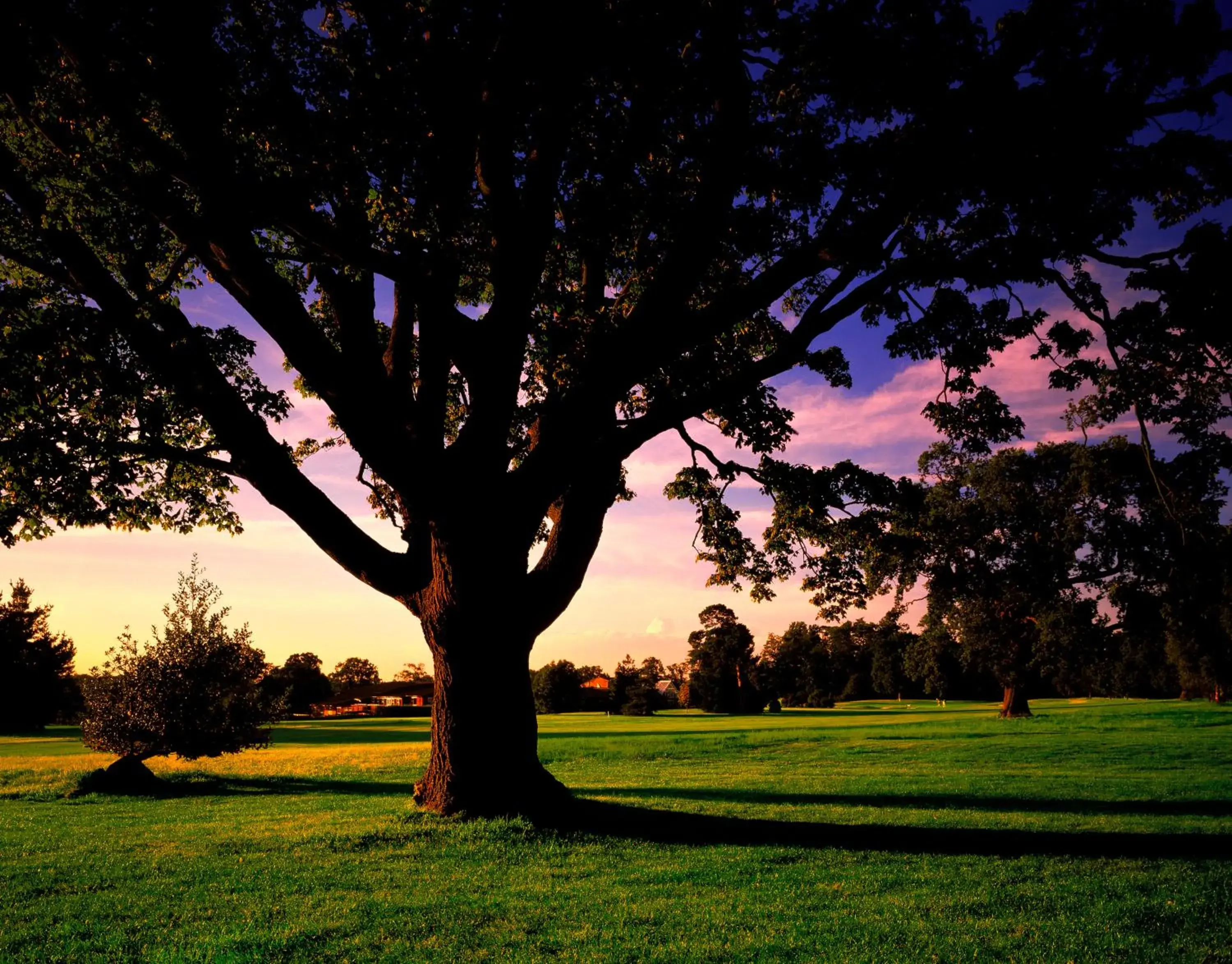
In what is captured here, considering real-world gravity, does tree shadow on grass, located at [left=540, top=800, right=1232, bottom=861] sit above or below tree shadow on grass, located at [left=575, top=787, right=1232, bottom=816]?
above

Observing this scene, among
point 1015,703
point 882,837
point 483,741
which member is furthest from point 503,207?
point 1015,703

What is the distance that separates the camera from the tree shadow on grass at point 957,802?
12.4 m

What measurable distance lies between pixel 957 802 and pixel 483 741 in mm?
9455

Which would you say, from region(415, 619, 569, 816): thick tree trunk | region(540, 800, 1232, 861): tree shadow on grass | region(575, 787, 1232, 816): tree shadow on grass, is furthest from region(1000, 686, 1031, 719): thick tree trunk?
region(415, 619, 569, 816): thick tree trunk

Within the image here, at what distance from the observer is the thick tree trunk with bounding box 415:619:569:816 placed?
1073cm

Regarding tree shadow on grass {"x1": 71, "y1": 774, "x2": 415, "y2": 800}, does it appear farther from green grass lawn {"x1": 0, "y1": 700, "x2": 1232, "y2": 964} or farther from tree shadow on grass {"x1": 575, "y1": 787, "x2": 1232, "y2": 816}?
tree shadow on grass {"x1": 575, "y1": 787, "x2": 1232, "y2": 816}

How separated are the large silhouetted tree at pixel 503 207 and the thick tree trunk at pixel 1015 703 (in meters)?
40.6

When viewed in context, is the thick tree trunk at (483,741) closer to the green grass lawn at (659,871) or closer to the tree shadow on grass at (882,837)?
the green grass lawn at (659,871)

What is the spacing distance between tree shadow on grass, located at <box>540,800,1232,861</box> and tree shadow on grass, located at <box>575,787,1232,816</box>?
7.63 feet

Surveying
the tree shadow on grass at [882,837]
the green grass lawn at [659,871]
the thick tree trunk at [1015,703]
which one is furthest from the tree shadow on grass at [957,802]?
the thick tree trunk at [1015,703]

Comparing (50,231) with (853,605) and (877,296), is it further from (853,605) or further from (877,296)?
(853,605)

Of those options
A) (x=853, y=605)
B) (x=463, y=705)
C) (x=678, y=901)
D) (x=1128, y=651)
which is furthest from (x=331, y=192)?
(x=1128, y=651)

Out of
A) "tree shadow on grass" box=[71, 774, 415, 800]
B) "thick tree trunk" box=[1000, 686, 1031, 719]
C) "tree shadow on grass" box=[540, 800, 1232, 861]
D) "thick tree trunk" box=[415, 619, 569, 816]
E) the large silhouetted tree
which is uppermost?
the large silhouetted tree

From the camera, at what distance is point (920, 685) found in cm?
10950
